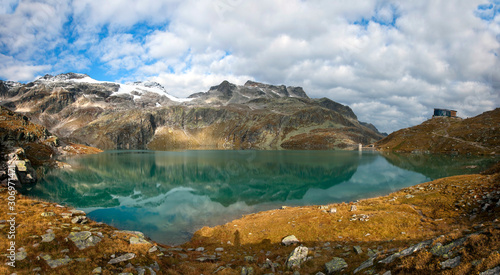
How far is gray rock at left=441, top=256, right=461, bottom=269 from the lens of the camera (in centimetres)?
885

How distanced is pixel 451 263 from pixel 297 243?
15.0 meters

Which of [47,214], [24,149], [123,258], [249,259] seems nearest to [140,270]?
[123,258]

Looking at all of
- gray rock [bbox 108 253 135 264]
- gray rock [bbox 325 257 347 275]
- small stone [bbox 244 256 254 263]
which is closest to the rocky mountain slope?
gray rock [bbox 108 253 135 264]

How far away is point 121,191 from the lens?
6431 cm

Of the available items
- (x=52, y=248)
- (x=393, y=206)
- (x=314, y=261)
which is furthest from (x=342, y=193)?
(x=52, y=248)

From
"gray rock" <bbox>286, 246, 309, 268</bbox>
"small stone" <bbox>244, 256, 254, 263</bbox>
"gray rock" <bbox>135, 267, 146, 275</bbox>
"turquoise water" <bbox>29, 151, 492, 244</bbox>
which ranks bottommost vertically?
"turquoise water" <bbox>29, 151, 492, 244</bbox>

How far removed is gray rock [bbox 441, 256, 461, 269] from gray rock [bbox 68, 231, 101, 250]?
2083cm

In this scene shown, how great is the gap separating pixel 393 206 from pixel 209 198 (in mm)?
39633

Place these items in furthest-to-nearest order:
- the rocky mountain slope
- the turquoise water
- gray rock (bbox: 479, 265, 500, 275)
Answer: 1. the rocky mountain slope
2. the turquoise water
3. gray rock (bbox: 479, 265, 500, 275)

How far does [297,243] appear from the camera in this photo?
22.4m

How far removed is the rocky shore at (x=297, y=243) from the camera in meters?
10.3

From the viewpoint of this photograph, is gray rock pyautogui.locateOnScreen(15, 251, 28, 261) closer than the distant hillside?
Yes

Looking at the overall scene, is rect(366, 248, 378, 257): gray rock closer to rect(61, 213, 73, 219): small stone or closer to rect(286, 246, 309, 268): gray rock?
rect(286, 246, 309, 268): gray rock

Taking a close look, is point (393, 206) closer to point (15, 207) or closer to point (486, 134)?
point (15, 207)
